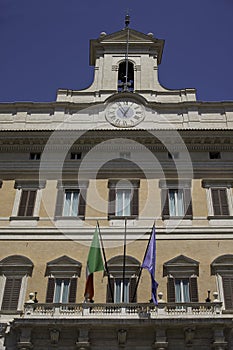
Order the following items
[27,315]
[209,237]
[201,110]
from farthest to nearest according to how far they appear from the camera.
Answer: [201,110] < [209,237] < [27,315]

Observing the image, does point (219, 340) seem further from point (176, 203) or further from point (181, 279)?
point (176, 203)

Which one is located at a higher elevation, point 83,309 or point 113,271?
point 113,271

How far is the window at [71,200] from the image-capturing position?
72.3 feet

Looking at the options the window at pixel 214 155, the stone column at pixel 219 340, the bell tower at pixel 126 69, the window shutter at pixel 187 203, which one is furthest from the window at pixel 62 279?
the bell tower at pixel 126 69

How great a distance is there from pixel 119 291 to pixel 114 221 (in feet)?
10.6

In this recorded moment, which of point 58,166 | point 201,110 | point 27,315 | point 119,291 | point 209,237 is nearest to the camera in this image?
point 27,315

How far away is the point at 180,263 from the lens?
20188 millimetres

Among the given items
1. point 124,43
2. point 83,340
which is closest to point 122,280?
point 83,340

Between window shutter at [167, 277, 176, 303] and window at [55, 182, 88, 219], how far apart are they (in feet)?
14.8

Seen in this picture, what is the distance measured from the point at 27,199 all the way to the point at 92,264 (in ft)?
16.8

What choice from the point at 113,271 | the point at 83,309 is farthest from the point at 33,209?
the point at 83,309

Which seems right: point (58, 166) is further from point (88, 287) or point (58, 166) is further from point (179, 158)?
point (88, 287)

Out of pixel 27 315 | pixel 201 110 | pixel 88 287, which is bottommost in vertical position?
pixel 27 315

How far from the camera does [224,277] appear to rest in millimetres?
19875
